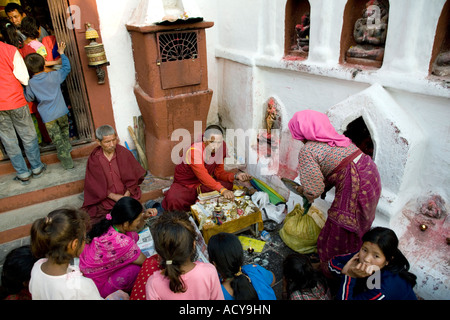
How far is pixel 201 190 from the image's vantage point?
4176 mm

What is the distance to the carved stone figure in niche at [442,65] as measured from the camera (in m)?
2.66

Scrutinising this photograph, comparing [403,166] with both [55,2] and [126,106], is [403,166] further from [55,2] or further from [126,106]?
[55,2]

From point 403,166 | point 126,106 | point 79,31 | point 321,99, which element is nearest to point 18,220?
point 126,106

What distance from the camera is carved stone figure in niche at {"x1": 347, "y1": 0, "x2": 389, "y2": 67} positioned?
3.06 metres

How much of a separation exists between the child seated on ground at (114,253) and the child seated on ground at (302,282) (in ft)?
4.41

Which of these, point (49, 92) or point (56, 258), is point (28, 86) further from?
point (56, 258)

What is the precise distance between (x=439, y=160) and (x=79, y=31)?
468 cm

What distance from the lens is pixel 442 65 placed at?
2.71 m

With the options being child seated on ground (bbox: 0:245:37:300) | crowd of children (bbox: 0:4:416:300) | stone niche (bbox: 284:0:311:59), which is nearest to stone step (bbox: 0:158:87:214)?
crowd of children (bbox: 0:4:416:300)

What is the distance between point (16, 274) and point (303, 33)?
390 cm

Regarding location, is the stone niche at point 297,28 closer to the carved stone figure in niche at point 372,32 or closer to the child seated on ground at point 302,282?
A: the carved stone figure in niche at point 372,32

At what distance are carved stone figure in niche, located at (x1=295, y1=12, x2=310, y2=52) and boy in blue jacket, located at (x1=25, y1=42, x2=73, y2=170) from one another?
3.13 m

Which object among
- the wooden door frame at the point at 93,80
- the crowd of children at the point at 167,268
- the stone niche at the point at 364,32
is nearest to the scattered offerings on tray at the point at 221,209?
the crowd of children at the point at 167,268

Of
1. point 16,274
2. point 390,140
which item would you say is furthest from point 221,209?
point 16,274
